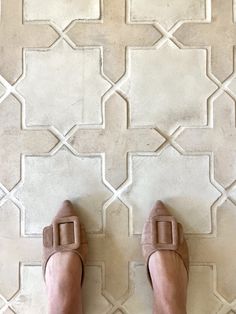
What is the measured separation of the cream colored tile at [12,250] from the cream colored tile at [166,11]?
1.62 ft

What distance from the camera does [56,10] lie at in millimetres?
1063

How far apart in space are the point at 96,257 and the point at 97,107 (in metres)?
0.32

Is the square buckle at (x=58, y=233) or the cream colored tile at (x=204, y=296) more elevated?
the square buckle at (x=58, y=233)

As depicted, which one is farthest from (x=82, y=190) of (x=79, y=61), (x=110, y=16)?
(x=110, y=16)

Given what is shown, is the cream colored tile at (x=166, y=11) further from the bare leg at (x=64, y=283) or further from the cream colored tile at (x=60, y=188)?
the bare leg at (x=64, y=283)

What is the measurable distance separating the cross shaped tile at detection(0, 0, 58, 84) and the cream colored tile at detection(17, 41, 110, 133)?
22 millimetres

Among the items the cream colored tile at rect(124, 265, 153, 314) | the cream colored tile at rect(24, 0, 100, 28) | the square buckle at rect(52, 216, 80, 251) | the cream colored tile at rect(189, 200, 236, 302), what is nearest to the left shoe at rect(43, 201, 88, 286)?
the square buckle at rect(52, 216, 80, 251)

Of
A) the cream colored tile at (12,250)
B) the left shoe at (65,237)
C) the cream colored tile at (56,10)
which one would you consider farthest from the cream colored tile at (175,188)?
the cream colored tile at (56,10)

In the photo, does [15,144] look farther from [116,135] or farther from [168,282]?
[168,282]

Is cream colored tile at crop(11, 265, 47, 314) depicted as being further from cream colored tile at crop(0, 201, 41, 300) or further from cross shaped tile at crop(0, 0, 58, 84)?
cross shaped tile at crop(0, 0, 58, 84)

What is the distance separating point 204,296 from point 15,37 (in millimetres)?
679

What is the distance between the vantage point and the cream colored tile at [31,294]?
41.2 inches

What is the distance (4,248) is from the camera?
1056 mm

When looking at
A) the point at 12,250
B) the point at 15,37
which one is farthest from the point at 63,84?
the point at 12,250
